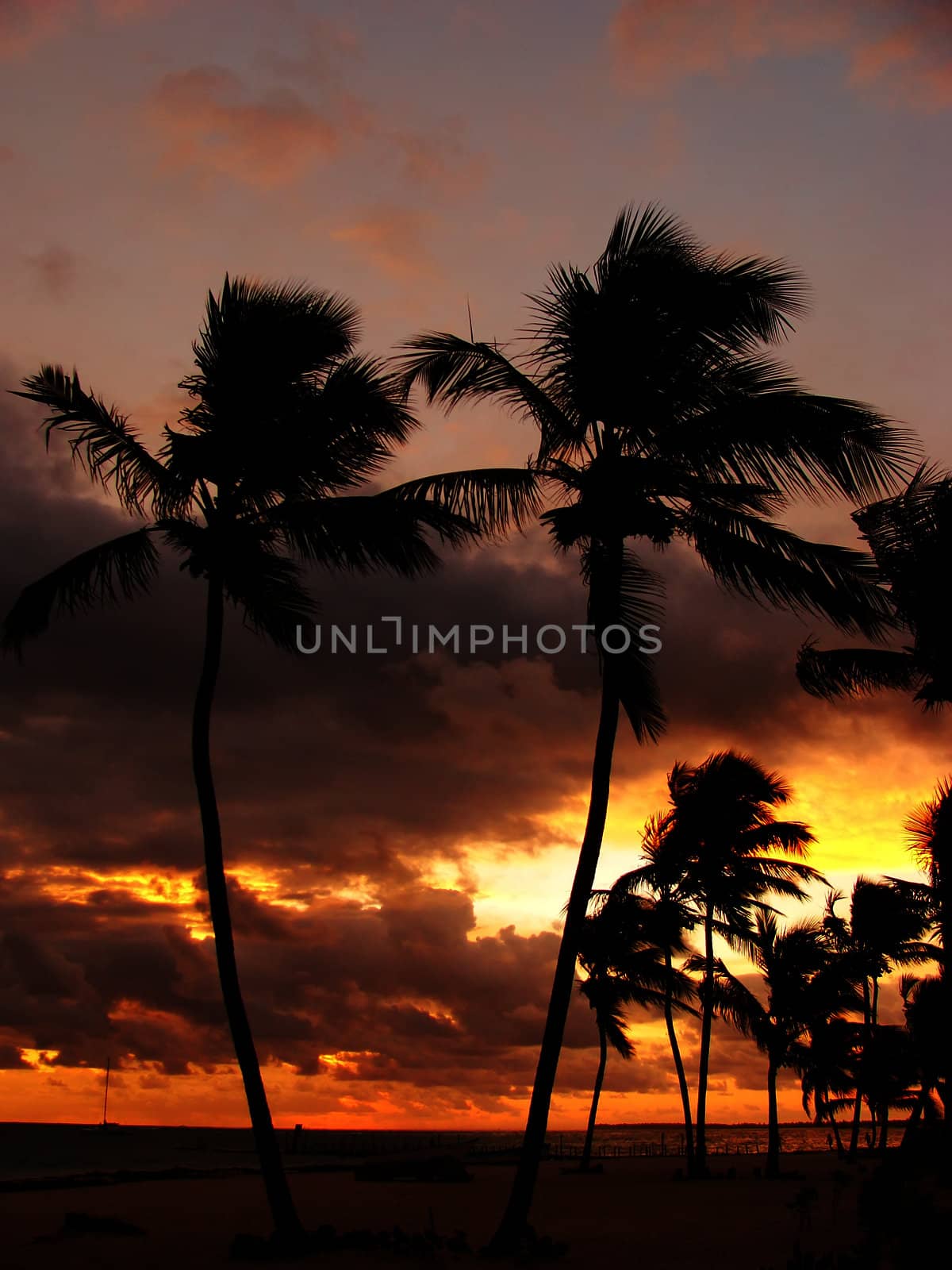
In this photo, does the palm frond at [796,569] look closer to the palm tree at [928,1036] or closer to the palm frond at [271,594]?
the palm frond at [271,594]

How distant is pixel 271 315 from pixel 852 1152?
4194cm

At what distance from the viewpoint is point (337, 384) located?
1499cm

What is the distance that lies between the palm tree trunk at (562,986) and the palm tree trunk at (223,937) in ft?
8.57

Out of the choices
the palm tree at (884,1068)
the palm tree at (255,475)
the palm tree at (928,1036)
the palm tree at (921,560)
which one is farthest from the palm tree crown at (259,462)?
the palm tree at (884,1068)

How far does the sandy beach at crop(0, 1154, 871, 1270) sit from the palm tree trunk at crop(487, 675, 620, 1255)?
78 centimetres

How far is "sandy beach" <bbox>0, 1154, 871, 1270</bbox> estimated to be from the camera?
554 inches

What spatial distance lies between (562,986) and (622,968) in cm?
2748

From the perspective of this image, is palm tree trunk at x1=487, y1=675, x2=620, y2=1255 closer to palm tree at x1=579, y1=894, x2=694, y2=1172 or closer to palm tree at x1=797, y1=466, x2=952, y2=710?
palm tree at x1=797, y1=466, x2=952, y2=710

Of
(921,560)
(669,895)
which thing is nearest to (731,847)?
(669,895)

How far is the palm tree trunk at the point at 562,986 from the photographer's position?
40.8 ft

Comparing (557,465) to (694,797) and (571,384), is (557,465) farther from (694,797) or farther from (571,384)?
(694,797)

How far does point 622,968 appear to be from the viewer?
38.9 metres

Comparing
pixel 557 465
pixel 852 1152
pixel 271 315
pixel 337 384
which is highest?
pixel 271 315

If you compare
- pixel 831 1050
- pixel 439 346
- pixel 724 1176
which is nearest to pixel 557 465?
pixel 439 346
